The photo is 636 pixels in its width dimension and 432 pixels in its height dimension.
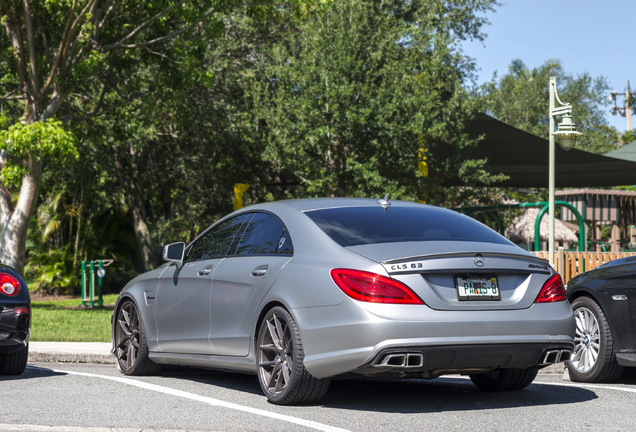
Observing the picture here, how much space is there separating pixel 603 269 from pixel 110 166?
2038 cm

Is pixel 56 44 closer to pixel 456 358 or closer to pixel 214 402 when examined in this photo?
pixel 214 402

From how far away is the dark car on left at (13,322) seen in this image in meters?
7.88

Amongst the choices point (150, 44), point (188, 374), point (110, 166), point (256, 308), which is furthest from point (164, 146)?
point (256, 308)

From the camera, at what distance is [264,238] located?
6996mm

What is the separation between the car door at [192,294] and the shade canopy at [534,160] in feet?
38.8

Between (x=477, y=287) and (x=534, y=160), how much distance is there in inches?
587

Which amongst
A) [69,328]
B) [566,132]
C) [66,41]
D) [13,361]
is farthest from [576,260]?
[66,41]

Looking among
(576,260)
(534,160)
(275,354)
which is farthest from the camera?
(534,160)

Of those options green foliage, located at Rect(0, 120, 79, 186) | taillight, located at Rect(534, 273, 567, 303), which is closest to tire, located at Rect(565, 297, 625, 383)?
taillight, located at Rect(534, 273, 567, 303)

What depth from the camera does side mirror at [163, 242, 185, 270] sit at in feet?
25.9

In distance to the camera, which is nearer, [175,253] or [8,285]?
[175,253]

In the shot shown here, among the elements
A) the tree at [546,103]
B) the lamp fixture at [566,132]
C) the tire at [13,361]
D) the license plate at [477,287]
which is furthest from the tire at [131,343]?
the tree at [546,103]

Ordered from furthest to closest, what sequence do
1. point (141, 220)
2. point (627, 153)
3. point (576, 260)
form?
point (141, 220), point (627, 153), point (576, 260)

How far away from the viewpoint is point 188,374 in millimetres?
8625
